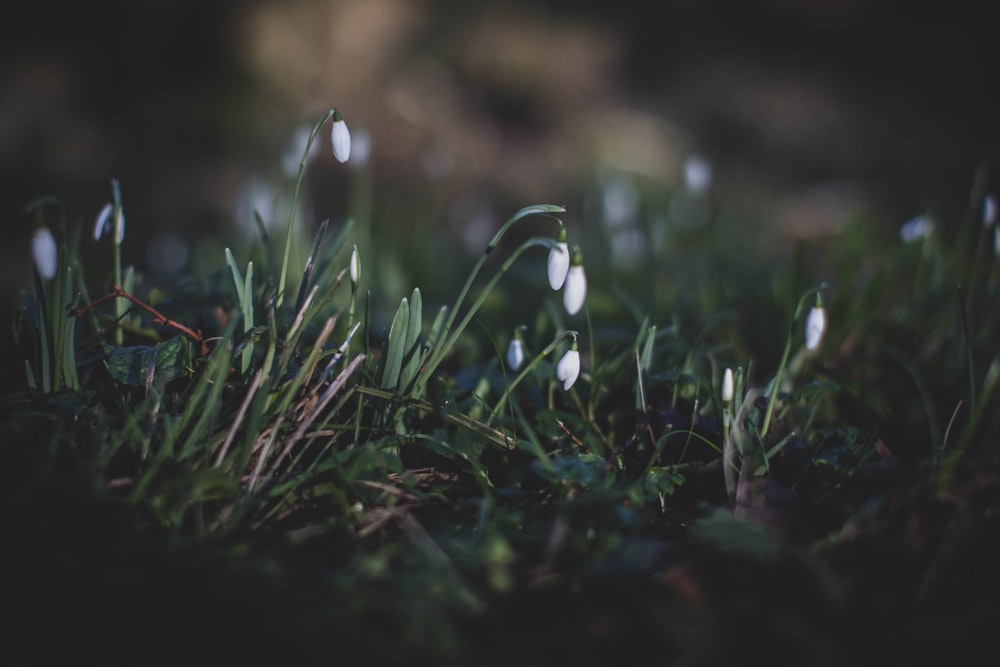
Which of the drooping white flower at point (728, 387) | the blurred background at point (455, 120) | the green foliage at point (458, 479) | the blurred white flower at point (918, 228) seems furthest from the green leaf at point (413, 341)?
the blurred white flower at point (918, 228)

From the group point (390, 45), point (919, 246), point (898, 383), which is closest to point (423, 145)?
point (390, 45)

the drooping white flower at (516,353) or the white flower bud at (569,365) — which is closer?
A: the white flower bud at (569,365)

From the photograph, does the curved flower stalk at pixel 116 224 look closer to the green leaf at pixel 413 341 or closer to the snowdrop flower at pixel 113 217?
the snowdrop flower at pixel 113 217

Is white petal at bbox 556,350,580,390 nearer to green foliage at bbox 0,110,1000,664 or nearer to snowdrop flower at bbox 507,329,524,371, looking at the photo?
green foliage at bbox 0,110,1000,664

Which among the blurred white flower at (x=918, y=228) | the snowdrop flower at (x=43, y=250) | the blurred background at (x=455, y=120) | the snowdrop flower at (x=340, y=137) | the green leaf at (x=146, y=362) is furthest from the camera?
the blurred background at (x=455, y=120)

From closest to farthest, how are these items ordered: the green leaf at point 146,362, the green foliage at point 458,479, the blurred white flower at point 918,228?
the green foliage at point 458,479 → the green leaf at point 146,362 → the blurred white flower at point 918,228

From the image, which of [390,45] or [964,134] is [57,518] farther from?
[964,134]

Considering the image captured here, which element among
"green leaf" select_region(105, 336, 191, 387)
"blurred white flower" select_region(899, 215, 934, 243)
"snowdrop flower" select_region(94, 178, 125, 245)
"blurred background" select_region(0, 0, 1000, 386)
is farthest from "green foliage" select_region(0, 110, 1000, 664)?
"blurred background" select_region(0, 0, 1000, 386)
